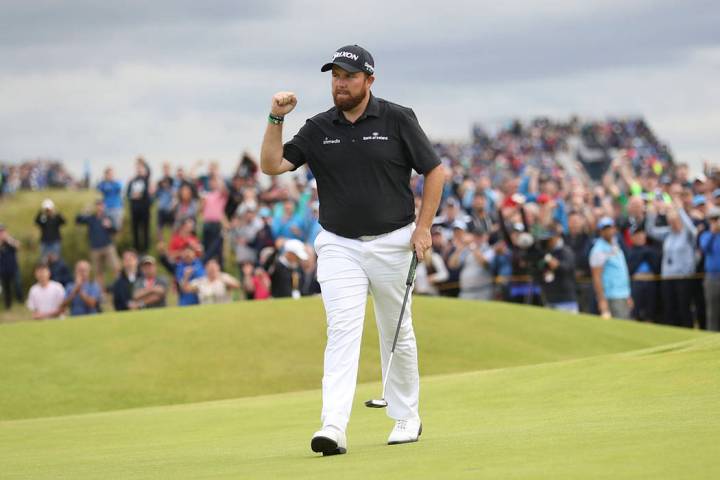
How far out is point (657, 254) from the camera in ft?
76.3

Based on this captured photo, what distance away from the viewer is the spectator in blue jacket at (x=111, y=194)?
30500mm

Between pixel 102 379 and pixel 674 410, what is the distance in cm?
1073

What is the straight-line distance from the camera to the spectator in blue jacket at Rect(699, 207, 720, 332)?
20781 mm

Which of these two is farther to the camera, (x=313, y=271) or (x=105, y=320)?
(x=313, y=271)

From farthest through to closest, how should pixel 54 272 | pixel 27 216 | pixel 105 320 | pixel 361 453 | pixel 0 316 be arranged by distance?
pixel 27 216 < pixel 0 316 < pixel 54 272 < pixel 105 320 < pixel 361 453

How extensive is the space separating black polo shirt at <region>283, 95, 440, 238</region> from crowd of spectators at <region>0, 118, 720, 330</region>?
1207 centimetres

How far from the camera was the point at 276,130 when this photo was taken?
8.37m

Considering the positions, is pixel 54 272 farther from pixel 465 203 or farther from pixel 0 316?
pixel 465 203

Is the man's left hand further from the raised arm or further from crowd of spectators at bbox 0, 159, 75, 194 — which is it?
crowd of spectators at bbox 0, 159, 75, 194

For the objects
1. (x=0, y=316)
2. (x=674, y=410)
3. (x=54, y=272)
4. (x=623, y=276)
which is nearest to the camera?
(x=674, y=410)

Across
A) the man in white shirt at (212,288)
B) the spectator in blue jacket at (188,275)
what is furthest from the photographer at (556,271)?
the spectator in blue jacket at (188,275)

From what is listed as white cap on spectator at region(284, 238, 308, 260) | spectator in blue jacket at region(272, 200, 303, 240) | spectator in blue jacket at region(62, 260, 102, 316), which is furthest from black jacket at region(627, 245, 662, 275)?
spectator in blue jacket at region(62, 260, 102, 316)

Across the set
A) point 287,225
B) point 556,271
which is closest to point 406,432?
point 556,271

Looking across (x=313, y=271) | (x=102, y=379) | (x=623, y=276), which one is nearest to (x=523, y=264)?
(x=623, y=276)
